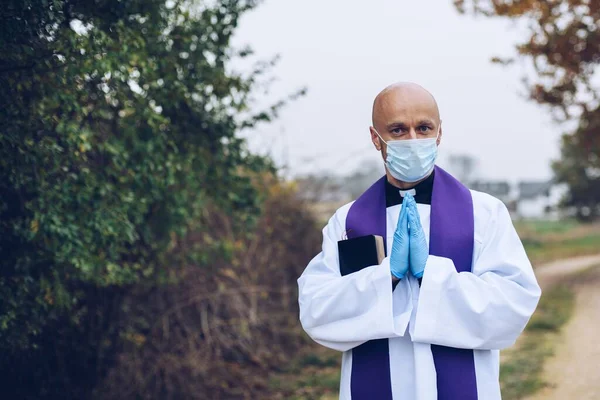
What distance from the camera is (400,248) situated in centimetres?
314

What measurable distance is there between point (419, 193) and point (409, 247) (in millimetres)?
353

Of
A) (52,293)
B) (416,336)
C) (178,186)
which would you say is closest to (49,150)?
(52,293)

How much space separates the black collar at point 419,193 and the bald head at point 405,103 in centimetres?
28

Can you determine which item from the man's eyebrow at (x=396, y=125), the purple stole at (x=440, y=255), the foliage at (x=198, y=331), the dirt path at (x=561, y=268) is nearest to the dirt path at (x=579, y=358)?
the dirt path at (x=561, y=268)


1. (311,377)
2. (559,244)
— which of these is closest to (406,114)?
(311,377)

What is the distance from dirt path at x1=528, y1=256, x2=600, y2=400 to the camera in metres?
7.54

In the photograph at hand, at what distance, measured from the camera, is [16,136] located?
411 centimetres

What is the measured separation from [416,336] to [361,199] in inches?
29.9

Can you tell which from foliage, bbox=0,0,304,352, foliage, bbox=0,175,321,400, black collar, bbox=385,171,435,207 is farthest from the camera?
foliage, bbox=0,175,321,400

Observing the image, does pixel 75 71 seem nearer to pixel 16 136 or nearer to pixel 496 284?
pixel 16 136

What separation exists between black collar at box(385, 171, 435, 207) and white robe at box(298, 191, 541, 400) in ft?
0.11

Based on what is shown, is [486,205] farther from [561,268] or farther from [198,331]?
[561,268]

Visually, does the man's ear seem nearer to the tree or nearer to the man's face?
the man's face

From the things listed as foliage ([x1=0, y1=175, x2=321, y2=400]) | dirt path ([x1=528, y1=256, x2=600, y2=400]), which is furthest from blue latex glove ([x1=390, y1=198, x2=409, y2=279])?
dirt path ([x1=528, y1=256, x2=600, y2=400])
